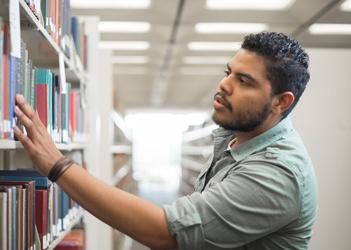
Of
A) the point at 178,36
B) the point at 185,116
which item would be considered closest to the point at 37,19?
the point at 178,36

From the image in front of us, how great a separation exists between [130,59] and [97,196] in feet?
20.5

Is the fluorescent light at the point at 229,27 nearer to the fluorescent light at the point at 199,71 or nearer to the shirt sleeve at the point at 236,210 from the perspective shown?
the fluorescent light at the point at 199,71

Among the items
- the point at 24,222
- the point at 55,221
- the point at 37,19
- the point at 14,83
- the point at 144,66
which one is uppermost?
the point at 144,66

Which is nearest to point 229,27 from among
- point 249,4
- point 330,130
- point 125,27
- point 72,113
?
point 249,4

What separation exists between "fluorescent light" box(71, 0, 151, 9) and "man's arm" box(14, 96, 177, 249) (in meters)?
3.50

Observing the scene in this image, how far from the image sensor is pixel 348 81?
2.75 metres

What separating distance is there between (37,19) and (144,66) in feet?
21.2

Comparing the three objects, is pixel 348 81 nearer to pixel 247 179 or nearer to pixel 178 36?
pixel 247 179

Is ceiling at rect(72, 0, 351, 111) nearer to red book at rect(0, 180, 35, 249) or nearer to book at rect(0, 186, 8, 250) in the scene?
red book at rect(0, 180, 35, 249)

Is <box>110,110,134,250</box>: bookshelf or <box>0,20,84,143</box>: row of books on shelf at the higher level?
<box>0,20,84,143</box>: row of books on shelf

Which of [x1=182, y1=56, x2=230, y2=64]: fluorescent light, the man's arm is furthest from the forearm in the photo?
[x1=182, y1=56, x2=230, y2=64]: fluorescent light

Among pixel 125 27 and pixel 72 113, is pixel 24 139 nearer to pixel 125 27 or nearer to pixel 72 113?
pixel 72 113

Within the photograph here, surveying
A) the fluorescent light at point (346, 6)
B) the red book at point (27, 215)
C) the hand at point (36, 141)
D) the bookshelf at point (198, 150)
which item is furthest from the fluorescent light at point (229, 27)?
the hand at point (36, 141)

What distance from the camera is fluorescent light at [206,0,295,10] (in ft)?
14.4
